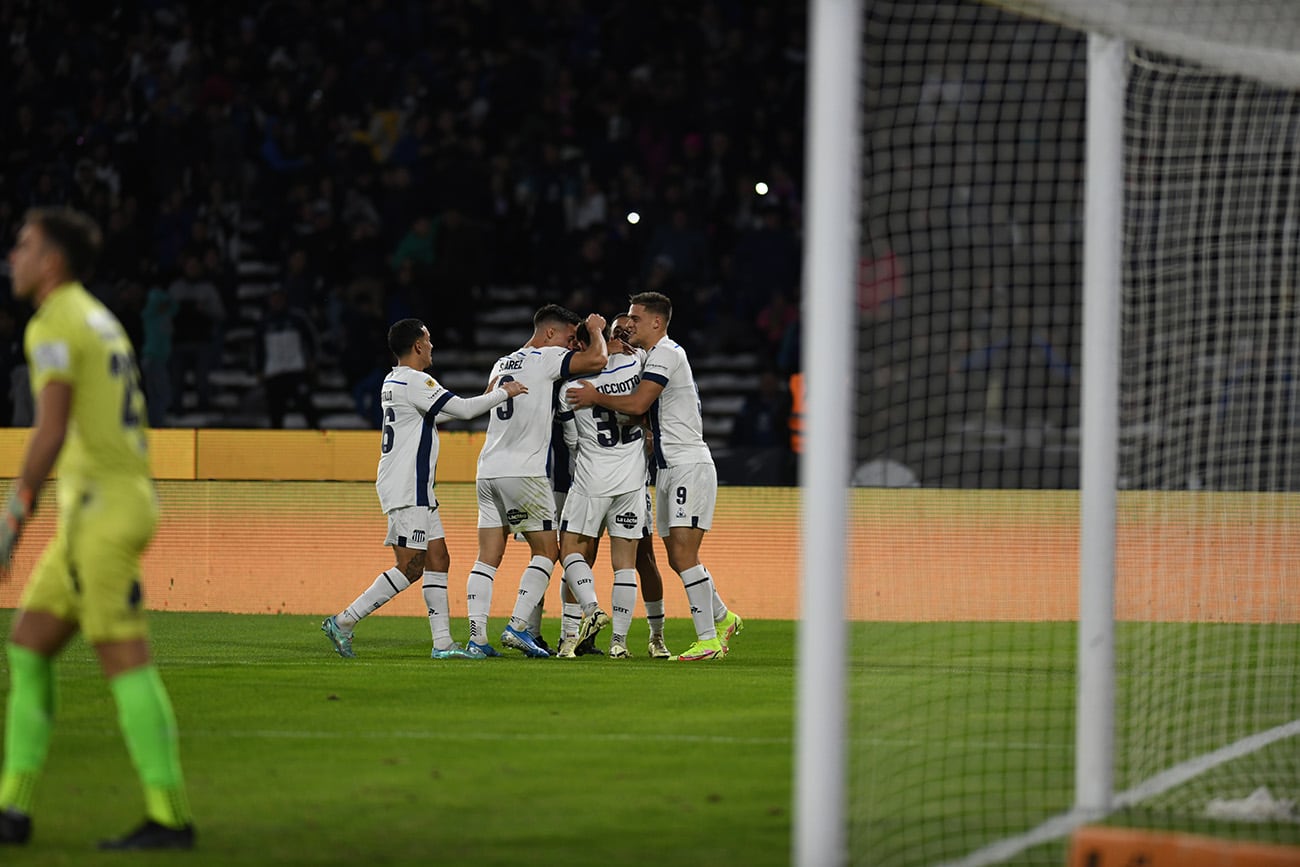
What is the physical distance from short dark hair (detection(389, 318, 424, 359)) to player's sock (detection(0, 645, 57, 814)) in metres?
6.10

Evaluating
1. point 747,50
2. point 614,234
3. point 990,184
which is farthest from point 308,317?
point 990,184

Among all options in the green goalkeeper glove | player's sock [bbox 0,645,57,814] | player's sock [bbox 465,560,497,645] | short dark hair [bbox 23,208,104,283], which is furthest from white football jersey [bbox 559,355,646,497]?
the green goalkeeper glove

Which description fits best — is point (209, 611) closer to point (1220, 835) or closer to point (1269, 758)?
point (1269, 758)

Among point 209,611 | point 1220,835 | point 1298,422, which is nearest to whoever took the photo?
point 1220,835

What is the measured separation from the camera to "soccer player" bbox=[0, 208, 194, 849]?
17.6 feet

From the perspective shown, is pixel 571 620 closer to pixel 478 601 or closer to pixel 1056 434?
pixel 478 601

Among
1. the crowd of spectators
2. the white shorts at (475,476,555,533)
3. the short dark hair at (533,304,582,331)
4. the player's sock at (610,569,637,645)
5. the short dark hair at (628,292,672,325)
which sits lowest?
the player's sock at (610,569,637,645)

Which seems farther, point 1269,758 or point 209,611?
point 209,611

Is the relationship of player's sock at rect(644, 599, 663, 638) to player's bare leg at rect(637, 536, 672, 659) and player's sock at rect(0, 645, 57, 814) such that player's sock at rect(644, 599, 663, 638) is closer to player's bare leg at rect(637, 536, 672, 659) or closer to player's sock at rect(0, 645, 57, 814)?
player's bare leg at rect(637, 536, 672, 659)

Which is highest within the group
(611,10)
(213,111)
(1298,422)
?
(611,10)

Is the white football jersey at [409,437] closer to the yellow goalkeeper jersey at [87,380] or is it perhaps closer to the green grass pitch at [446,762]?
the green grass pitch at [446,762]

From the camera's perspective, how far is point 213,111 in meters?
22.0

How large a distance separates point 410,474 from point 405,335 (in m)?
0.87

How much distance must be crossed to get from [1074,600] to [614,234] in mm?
7424
